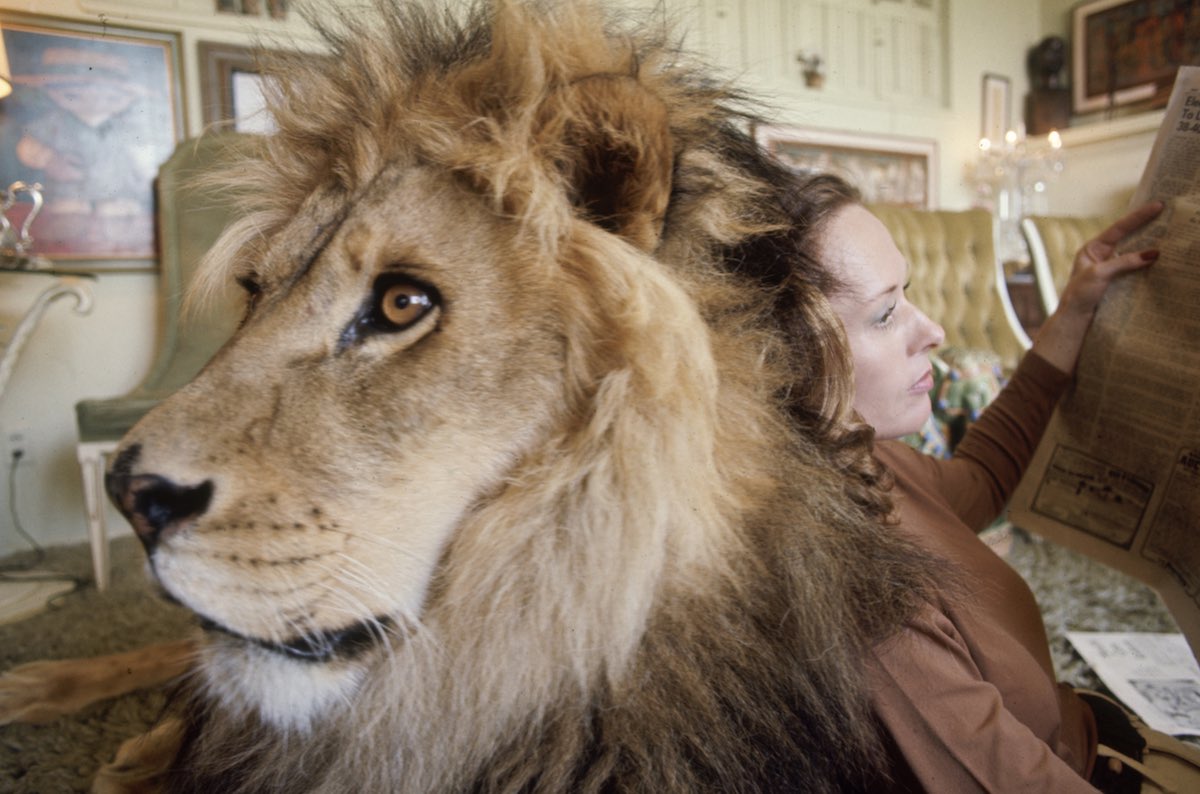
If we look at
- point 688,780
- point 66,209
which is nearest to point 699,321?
point 688,780

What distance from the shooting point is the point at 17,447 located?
3.35 m

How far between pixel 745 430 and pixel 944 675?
35 cm

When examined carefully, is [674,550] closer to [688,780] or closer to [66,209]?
[688,780]

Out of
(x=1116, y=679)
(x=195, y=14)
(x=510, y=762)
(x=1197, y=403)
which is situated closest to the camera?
(x=510, y=762)

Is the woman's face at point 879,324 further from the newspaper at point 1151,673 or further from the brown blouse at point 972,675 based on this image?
the newspaper at point 1151,673

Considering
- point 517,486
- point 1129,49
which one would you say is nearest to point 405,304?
point 517,486

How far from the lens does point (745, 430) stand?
2.78 ft

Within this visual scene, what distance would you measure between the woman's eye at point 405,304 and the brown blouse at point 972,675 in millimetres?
634

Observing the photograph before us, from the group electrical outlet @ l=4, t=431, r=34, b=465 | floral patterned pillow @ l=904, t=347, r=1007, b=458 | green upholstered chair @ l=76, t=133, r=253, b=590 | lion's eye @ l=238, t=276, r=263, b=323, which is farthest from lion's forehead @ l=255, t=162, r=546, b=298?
electrical outlet @ l=4, t=431, r=34, b=465

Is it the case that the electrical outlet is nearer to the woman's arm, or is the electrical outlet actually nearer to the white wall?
the white wall

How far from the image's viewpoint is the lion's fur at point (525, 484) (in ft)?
2.45

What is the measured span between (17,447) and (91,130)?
150 centimetres

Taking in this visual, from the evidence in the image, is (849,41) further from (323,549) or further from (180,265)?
(323,549)

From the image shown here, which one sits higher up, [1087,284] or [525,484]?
[1087,284]
